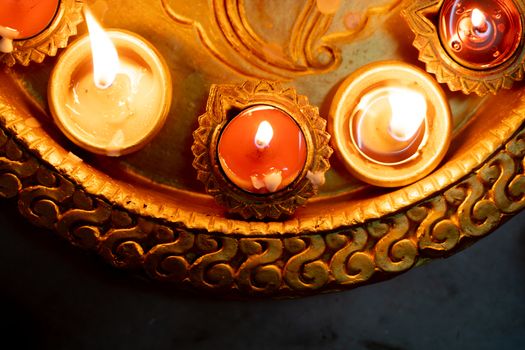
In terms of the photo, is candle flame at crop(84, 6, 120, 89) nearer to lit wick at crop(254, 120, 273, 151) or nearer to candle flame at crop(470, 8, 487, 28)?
lit wick at crop(254, 120, 273, 151)

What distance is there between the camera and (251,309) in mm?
1183

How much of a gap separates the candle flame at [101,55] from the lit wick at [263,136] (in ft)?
0.99

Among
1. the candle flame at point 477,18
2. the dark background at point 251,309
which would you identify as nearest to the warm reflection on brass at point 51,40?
the dark background at point 251,309

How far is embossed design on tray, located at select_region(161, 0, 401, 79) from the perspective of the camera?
111cm

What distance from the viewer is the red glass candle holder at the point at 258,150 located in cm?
101

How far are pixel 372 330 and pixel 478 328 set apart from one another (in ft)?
0.79

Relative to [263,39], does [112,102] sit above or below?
below

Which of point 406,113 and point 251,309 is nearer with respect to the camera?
point 406,113

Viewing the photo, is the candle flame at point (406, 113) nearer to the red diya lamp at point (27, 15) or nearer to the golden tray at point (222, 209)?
the golden tray at point (222, 209)

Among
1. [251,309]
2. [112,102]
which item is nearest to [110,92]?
[112,102]

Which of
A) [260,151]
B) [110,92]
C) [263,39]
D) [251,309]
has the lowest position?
[251,309]

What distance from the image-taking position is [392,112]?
3.54 feet

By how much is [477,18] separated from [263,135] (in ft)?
1.65

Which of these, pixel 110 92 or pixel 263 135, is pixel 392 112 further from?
pixel 110 92
